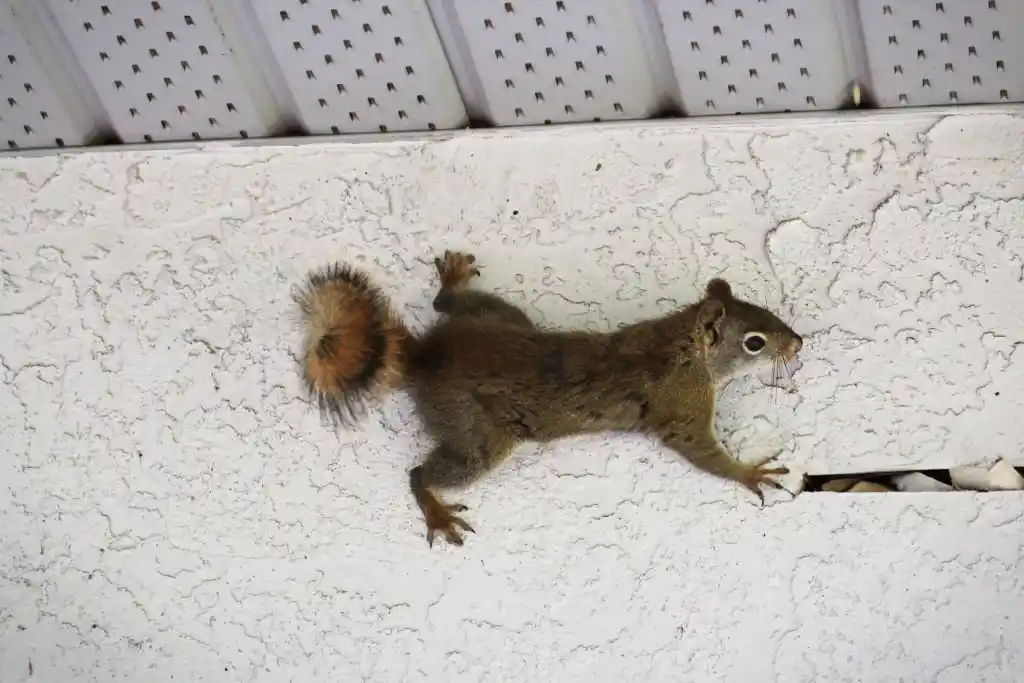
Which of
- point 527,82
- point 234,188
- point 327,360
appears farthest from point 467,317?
point 234,188

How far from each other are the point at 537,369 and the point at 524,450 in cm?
31

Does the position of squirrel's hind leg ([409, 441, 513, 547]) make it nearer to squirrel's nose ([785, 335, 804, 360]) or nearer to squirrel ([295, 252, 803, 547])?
squirrel ([295, 252, 803, 547])

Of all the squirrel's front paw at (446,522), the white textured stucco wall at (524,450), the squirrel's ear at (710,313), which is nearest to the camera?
the squirrel's ear at (710,313)

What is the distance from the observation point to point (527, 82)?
90.7 inches

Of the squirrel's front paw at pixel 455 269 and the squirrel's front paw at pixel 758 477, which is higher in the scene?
the squirrel's front paw at pixel 455 269

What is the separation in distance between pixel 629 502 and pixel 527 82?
1.05m

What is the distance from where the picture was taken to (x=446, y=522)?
2.34 metres

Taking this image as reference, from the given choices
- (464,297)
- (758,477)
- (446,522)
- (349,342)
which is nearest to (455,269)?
(464,297)

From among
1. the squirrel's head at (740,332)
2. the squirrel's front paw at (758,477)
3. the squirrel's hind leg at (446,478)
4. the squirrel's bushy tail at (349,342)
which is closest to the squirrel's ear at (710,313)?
the squirrel's head at (740,332)

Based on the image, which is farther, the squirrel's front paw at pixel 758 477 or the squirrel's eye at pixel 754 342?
the squirrel's front paw at pixel 758 477

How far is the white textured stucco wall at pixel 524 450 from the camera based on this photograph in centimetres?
223

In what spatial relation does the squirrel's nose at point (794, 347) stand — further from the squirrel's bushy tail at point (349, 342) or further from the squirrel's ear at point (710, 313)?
the squirrel's bushy tail at point (349, 342)

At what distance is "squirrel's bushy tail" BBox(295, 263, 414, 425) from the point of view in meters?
2.12

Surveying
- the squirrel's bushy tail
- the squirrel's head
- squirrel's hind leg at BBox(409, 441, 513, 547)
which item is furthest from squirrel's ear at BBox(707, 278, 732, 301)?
the squirrel's bushy tail
